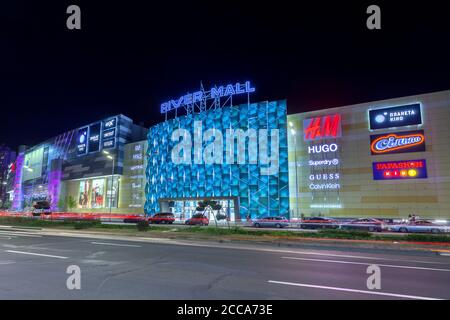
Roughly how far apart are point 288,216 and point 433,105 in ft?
81.4

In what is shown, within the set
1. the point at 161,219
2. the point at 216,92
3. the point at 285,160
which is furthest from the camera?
the point at 216,92

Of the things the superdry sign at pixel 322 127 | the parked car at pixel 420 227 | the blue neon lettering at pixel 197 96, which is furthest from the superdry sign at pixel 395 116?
the blue neon lettering at pixel 197 96

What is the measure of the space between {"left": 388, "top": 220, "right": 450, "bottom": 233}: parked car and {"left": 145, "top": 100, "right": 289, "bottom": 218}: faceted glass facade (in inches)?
727

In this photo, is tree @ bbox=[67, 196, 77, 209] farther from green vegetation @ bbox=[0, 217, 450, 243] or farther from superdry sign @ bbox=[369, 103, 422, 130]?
superdry sign @ bbox=[369, 103, 422, 130]

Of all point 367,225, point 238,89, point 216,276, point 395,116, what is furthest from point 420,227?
point 238,89

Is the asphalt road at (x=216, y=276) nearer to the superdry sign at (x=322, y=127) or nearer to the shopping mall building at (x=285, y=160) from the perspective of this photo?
the shopping mall building at (x=285, y=160)

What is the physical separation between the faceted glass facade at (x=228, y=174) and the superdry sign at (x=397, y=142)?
13.5 meters

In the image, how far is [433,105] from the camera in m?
39.7

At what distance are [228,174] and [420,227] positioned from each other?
30.9 m

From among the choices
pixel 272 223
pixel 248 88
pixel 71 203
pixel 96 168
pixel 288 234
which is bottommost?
pixel 272 223

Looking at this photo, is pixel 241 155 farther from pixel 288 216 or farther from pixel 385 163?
pixel 385 163

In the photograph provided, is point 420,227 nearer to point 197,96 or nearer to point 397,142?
point 397,142

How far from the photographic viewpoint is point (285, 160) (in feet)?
164

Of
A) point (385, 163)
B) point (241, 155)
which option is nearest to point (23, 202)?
point (241, 155)
